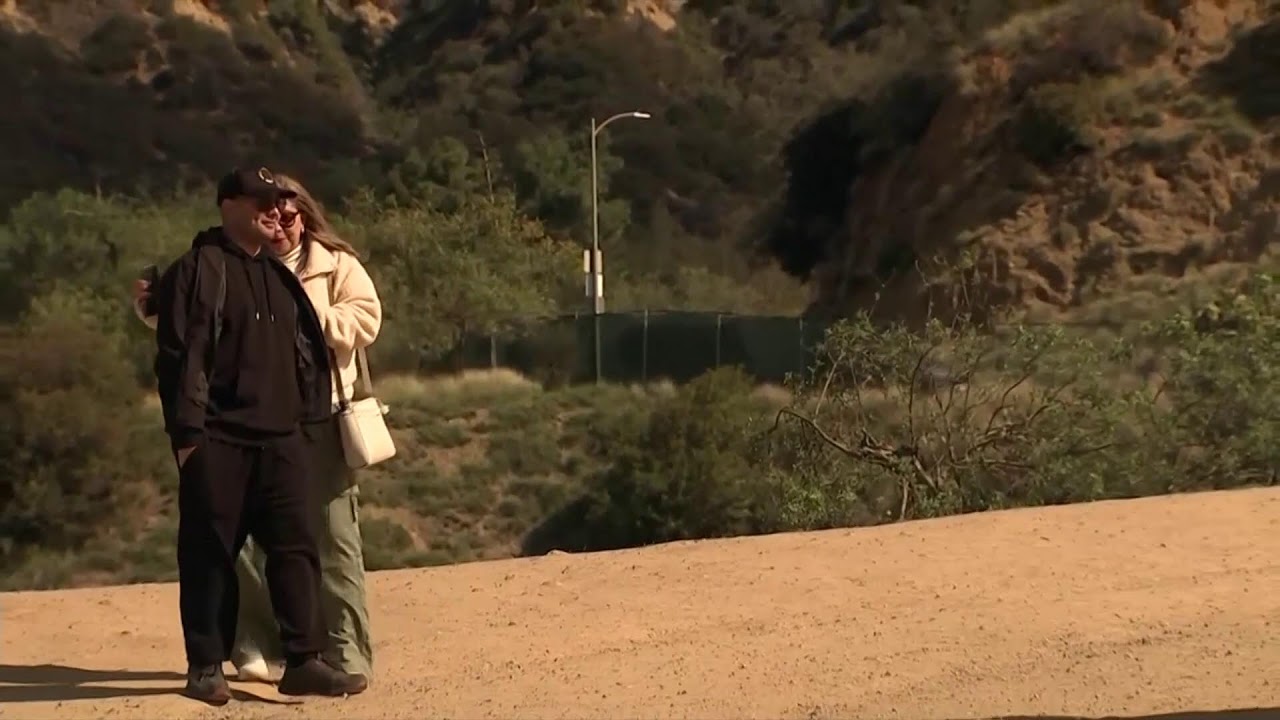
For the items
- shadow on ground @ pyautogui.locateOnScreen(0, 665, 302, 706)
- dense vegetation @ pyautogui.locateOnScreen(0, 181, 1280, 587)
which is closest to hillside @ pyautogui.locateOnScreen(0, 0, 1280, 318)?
dense vegetation @ pyautogui.locateOnScreen(0, 181, 1280, 587)

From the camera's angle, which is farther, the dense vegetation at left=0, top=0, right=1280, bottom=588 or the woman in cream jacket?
the dense vegetation at left=0, top=0, right=1280, bottom=588

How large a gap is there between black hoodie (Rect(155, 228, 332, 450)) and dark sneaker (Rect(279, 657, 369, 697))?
82 centimetres

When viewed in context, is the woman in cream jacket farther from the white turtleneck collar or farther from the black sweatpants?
the black sweatpants

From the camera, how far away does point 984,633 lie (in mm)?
7133

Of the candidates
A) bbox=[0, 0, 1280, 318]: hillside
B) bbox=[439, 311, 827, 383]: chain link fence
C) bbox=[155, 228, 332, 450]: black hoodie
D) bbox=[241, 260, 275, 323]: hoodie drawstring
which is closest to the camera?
bbox=[155, 228, 332, 450]: black hoodie

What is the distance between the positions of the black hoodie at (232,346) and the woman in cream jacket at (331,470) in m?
0.12

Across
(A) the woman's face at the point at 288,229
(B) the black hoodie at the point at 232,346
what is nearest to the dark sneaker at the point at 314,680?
(B) the black hoodie at the point at 232,346

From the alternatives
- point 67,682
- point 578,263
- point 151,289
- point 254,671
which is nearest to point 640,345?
point 578,263

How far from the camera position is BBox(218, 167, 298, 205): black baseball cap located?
6.18m

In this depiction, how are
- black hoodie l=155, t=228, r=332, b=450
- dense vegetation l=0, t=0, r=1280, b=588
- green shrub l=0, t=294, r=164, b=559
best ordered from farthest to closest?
green shrub l=0, t=294, r=164, b=559 → dense vegetation l=0, t=0, r=1280, b=588 → black hoodie l=155, t=228, r=332, b=450

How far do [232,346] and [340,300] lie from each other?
485 millimetres

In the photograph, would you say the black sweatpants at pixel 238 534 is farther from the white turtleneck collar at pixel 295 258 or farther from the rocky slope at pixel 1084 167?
the rocky slope at pixel 1084 167

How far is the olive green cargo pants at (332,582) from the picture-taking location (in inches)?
252

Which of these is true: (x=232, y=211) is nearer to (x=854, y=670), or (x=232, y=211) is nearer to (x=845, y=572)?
(x=854, y=670)
